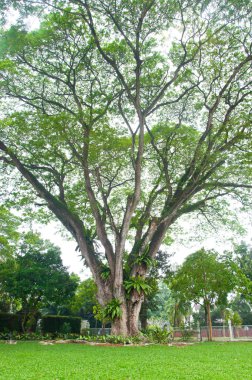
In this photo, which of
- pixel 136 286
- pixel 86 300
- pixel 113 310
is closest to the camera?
pixel 113 310

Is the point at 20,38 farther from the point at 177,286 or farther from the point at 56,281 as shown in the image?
the point at 177,286

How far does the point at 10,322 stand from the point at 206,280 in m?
10.6

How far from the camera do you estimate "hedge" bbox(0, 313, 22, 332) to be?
17750mm

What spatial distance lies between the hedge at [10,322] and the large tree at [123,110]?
7356 millimetres

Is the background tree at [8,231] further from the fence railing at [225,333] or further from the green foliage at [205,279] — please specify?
the fence railing at [225,333]

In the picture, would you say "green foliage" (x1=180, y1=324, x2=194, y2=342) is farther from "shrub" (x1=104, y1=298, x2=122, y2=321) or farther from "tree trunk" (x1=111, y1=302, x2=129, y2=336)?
"shrub" (x1=104, y1=298, x2=122, y2=321)

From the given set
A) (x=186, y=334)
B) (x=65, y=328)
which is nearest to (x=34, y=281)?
(x=65, y=328)

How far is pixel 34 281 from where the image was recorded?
17641 mm

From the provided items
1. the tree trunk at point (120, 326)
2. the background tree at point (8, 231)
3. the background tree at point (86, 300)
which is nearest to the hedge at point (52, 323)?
the background tree at point (86, 300)

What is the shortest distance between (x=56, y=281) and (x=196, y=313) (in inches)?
823

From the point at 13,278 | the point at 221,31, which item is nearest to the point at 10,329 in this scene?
the point at 13,278

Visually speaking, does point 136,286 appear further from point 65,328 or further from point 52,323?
point 52,323

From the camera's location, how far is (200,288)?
691 inches

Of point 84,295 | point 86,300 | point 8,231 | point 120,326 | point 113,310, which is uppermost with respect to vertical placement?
point 8,231
